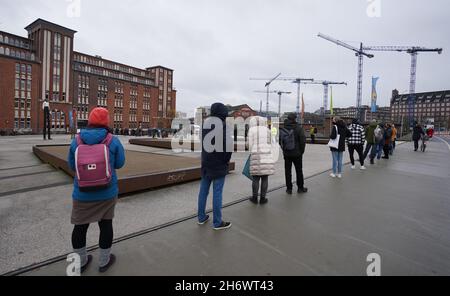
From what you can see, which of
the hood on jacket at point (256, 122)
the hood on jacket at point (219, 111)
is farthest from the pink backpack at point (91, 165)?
the hood on jacket at point (256, 122)

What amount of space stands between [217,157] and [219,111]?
680 mm

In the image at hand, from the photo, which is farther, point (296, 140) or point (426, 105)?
point (426, 105)

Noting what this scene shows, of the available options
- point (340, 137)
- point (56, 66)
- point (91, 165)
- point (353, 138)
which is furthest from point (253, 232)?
point (56, 66)

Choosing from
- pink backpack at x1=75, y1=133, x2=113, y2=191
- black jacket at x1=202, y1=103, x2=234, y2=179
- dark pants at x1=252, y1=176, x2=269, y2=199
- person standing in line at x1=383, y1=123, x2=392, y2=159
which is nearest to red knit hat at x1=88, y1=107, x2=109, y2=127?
pink backpack at x1=75, y1=133, x2=113, y2=191

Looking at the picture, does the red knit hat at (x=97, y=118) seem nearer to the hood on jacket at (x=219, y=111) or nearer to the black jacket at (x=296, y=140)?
the hood on jacket at (x=219, y=111)

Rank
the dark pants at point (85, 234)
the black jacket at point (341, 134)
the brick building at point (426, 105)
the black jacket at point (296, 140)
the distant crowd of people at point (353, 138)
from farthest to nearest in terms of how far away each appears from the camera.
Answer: the brick building at point (426, 105) → the distant crowd of people at point (353, 138) → the black jacket at point (341, 134) → the black jacket at point (296, 140) → the dark pants at point (85, 234)

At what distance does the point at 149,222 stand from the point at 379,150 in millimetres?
11116

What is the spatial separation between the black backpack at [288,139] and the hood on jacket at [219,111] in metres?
2.32

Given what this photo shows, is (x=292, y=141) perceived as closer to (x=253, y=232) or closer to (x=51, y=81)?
(x=253, y=232)

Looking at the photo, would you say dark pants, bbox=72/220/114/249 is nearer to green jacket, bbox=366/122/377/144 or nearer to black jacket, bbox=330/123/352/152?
black jacket, bbox=330/123/352/152

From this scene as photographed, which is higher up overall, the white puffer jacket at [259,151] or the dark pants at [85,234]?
the white puffer jacket at [259,151]

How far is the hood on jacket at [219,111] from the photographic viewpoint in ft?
11.4

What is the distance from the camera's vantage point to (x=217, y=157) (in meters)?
3.45
